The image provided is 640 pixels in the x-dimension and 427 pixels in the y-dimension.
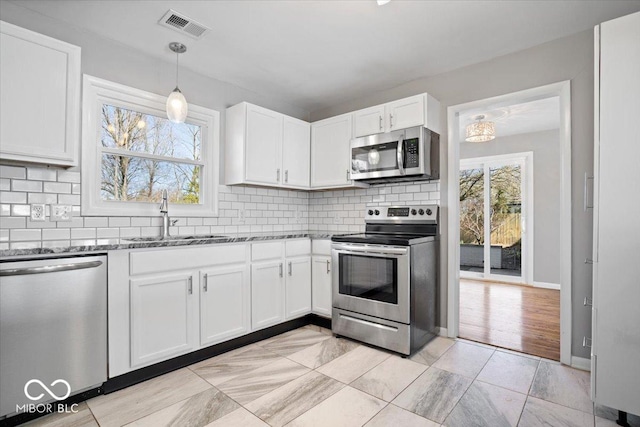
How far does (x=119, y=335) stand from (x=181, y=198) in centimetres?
139

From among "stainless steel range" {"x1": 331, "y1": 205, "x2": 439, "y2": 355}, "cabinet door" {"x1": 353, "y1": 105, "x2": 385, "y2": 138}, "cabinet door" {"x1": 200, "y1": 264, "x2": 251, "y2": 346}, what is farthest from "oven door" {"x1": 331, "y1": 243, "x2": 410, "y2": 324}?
"cabinet door" {"x1": 353, "y1": 105, "x2": 385, "y2": 138}

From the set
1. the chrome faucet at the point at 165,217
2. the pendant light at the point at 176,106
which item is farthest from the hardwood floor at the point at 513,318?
the pendant light at the point at 176,106

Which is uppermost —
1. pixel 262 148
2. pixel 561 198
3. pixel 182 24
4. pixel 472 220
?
pixel 182 24

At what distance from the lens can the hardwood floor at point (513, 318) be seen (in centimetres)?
294

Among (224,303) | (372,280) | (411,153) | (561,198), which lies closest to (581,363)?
(561,198)

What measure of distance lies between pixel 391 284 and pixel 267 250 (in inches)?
45.0

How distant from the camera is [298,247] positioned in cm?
334

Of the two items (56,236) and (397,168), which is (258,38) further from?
(56,236)

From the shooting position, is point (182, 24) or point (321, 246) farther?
point (321, 246)

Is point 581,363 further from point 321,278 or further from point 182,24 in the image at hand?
point 182,24

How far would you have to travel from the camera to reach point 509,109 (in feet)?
14.4

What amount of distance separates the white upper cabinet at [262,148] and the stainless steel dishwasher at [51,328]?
5.10 feet

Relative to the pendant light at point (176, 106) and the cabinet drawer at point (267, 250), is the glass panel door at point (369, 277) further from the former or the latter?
the pendant light at point (176, 106)
